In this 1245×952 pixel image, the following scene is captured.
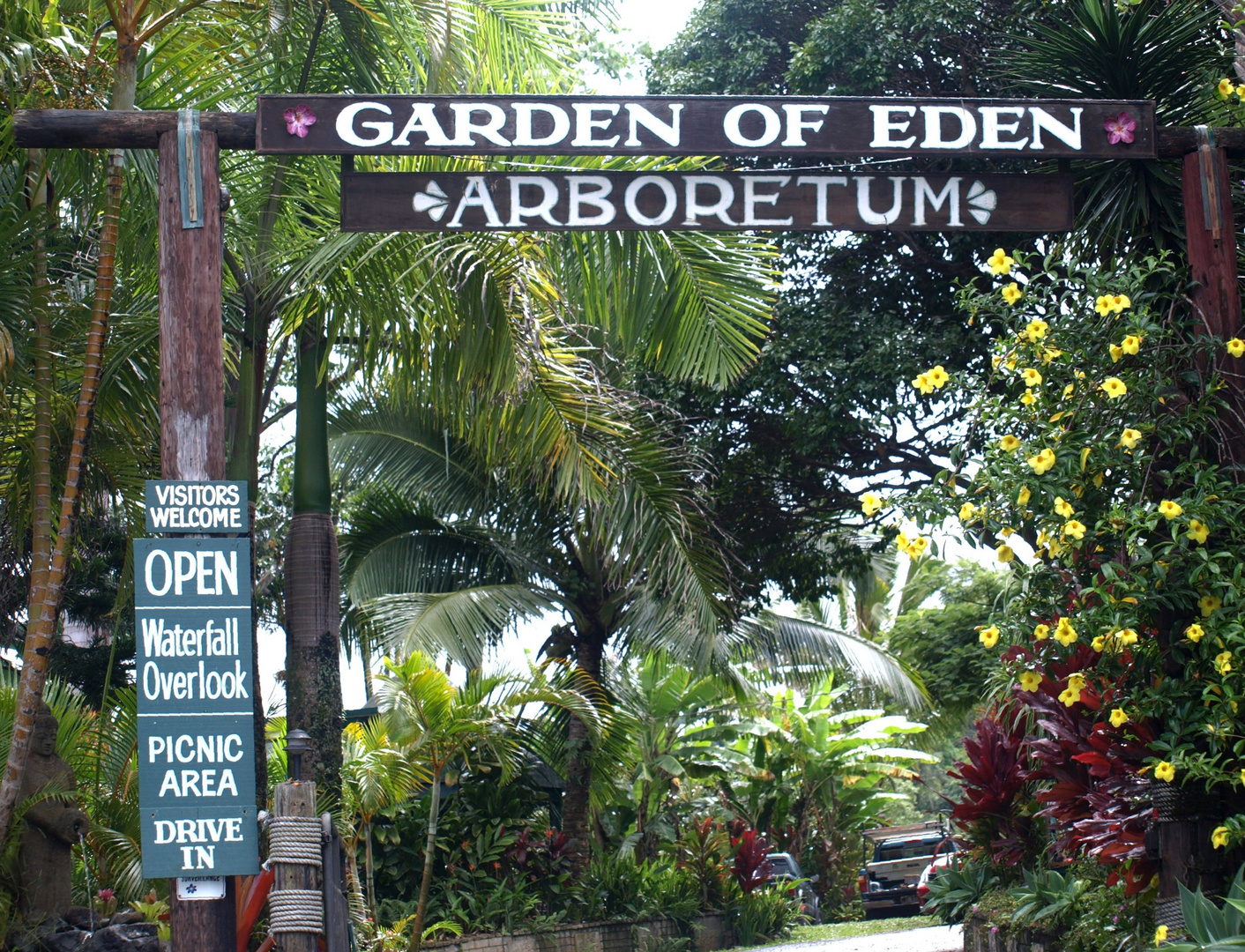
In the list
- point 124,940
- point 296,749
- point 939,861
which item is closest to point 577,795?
point 939,861

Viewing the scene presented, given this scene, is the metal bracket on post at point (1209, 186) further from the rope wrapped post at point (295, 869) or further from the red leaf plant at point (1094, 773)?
the rope wrapped post at point (295, 869)

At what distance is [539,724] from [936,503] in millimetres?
10274

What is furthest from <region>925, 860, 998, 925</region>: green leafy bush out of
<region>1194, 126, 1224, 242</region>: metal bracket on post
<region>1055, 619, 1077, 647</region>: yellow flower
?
<region>1194, 126, 1224, 242</region>: metal bracket on post

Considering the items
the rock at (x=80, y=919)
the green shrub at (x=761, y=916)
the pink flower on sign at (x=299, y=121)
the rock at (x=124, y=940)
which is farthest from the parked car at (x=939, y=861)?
the pink flower on sign at (x=299, y=121)

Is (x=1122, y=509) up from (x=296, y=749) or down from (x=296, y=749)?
up

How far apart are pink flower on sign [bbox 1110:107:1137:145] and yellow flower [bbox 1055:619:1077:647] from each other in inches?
88.9

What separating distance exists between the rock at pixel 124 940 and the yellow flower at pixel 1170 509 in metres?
6.20

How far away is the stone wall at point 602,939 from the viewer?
12.5 metres

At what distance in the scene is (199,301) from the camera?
5.23 m

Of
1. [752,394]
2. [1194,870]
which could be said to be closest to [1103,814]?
[1194,870]

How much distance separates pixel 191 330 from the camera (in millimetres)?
5191

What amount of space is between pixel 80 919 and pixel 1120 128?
740cm

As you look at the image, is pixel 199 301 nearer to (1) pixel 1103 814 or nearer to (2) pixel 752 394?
(1) pixel 1103 814

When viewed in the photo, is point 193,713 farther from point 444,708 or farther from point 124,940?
point 444,708
